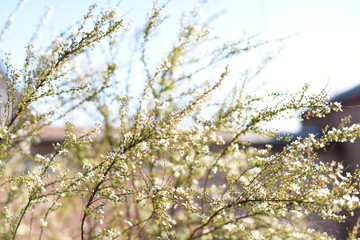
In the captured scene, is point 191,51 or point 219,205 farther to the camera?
point 191,51

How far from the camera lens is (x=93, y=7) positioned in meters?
2.51

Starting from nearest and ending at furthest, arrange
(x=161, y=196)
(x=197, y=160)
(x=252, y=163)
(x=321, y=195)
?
1. (x=321, y=195)
2. (x=161, y=196)
3. (x=252, y=163)
4. (x=197, y=160)

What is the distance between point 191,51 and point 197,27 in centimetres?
32

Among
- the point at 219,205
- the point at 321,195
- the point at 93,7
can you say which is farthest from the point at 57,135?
the point at 321,195

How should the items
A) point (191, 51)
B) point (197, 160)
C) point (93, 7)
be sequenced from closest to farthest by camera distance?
point (93, 7) → point (197, 160) → point (191, 51)

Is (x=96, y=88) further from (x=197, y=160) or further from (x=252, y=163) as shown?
(x=252, y=163)

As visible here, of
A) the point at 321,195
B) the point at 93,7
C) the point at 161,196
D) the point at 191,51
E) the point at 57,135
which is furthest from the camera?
the point at 57,135

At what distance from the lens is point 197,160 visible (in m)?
3.47

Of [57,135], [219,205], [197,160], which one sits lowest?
[219,205]

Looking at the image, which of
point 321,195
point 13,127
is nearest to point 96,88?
point 13,127

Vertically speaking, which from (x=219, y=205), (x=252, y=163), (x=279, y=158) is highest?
(x=252, y=163)

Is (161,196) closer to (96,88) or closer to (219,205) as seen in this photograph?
(219,205)

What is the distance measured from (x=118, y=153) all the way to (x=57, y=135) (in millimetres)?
3530

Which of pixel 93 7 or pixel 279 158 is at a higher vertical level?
pixel 93 7
